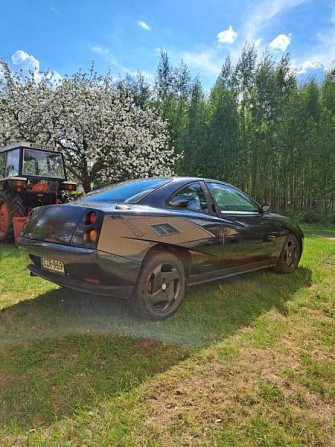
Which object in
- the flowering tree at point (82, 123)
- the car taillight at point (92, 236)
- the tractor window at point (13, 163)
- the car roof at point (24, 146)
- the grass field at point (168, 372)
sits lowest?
the grass field at point (168, 372)

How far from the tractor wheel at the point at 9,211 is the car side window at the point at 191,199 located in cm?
403

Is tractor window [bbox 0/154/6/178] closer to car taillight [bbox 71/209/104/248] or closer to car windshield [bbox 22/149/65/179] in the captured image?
car windshield [bbox 22/149/65/179]

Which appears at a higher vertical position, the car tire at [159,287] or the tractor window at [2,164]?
the tractor window at [2,164]

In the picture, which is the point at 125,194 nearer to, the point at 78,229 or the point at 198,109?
the point at 78,229

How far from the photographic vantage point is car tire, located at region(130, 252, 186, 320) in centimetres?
246

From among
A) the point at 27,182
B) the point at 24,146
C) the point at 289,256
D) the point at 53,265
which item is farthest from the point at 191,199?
the point at 24,146

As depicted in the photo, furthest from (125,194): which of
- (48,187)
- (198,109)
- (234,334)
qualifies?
(198,109)

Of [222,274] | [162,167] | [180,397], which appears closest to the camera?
[180,397]

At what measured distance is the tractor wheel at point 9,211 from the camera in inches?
225

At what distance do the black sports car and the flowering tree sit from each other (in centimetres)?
1080

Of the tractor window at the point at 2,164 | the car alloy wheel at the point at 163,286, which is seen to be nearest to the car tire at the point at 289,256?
the car alloy wheel at the point at 163,286

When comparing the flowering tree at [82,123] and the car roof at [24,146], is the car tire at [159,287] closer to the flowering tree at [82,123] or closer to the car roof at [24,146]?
the car roof at [24,146]

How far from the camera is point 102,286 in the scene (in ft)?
7.43

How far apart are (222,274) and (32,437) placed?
2.13 m
